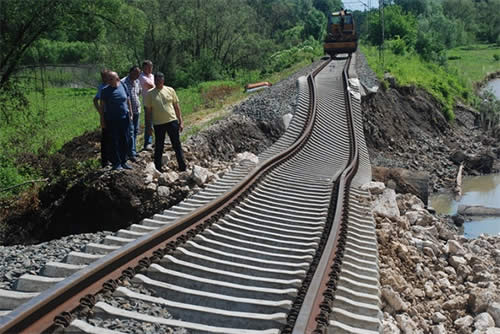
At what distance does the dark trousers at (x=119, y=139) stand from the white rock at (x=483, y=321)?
534 cm

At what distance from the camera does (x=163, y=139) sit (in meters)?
9.02

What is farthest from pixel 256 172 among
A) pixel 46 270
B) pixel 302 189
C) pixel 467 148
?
pixel 467 148

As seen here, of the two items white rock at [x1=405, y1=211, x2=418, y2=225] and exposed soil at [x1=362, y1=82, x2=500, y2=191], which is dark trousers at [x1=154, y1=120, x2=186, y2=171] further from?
exposed soil at [x1=362, y1=82, x2=500, y2=191]

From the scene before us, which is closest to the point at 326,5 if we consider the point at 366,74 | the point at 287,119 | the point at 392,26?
the point at 392,26

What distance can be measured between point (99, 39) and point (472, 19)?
96.2 m

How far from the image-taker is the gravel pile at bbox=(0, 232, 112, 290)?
4809 millimetres

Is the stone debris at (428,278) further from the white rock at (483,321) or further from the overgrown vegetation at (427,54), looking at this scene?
the overgrown vegetation at (427,54)

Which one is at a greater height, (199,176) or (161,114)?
(161,114)

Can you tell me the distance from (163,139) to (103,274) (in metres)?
4.75

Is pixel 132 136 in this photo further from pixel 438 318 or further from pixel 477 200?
pixel 477 200

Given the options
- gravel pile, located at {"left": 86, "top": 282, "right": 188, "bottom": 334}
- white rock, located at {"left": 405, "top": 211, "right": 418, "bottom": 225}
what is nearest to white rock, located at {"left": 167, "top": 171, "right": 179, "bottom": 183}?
white rock, located at {"left": 405, "top": 211, "right": 418, "bottom": 225}

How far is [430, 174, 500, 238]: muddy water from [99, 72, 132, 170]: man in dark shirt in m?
9.03

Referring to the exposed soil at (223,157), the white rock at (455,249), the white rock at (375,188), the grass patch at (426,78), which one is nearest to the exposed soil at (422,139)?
the exposed soil at (223,157)

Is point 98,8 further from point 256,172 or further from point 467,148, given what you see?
point 467,148
